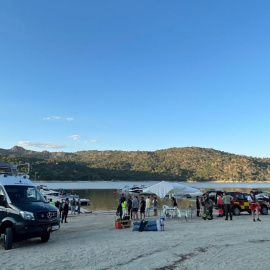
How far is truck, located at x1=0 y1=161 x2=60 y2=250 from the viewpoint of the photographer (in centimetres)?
994

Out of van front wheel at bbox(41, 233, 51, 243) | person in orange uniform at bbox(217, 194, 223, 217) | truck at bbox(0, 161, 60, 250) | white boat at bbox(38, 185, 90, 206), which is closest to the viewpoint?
truck at bbox(0, 161, 60, 250)

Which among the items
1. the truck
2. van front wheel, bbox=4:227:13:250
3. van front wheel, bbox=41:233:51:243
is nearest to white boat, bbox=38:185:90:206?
van front wheel, bbox=41:233:51:243

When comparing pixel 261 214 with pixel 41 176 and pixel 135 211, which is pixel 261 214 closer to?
pixel 135 211

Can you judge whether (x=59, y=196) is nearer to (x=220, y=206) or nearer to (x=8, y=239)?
(x=220, y=206)

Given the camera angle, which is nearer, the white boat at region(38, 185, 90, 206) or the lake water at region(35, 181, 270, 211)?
the lake water at region(35, 181, 270, 211)

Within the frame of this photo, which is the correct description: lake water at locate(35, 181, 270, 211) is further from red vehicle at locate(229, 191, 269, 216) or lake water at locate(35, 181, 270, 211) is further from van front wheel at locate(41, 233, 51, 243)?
van front wheel at locate(41, 233, 51, 243)

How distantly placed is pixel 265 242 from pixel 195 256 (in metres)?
3.85

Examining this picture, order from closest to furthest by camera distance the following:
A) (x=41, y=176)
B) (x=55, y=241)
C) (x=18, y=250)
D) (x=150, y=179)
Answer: (x=18, y=250)
(x=55, y=241)
(x=41, y=176)
(x=150, y=179)

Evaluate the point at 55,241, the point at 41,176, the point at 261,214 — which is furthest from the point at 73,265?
the point at 41,176

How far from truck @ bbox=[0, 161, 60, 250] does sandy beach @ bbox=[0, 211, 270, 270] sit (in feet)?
1.67

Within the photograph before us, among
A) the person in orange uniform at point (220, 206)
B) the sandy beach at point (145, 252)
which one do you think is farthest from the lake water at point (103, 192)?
the sandy beach at point (145, 252)

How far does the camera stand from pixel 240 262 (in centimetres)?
790

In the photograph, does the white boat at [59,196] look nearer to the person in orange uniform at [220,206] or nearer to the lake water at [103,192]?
the lake water at [103,192]

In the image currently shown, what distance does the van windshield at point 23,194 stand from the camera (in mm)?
10859
